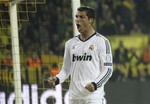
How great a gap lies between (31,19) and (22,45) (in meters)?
1.64

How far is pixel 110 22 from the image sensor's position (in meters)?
13.5

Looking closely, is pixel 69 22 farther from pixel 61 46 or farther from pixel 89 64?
pixel 89 64

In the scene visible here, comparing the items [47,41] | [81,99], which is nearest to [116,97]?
[47,41]

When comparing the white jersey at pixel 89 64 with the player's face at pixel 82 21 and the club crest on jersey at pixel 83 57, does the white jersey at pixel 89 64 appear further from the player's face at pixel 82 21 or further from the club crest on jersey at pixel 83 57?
the player's face at pixel 82 21

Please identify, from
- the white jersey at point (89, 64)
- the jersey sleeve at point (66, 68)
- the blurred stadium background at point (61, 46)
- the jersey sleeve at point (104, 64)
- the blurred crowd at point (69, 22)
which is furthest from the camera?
the blurred crowd at point (69, 22)

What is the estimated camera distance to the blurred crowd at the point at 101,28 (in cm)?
1110

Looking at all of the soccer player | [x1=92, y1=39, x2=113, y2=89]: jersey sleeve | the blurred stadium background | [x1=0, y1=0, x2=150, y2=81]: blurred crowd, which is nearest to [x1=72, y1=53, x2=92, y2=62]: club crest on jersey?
the soccer player

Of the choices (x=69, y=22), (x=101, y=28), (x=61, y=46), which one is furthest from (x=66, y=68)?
(x=101, y=28)

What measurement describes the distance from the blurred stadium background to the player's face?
2.53 m

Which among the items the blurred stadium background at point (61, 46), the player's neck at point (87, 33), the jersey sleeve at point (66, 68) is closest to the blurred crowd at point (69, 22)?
the blurred stadium background at point (61, 46)

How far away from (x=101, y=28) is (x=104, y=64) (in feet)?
26.3

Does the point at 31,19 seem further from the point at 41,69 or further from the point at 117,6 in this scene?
the point at 117,6

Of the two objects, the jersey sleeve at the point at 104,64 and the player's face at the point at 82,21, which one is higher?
the player's face at the point at 82,21

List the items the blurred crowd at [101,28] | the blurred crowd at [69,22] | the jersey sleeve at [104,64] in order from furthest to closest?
the blurred crowd at [69,22], the blurred crowd at [101,28], the jersey sleeve at [104,64]
